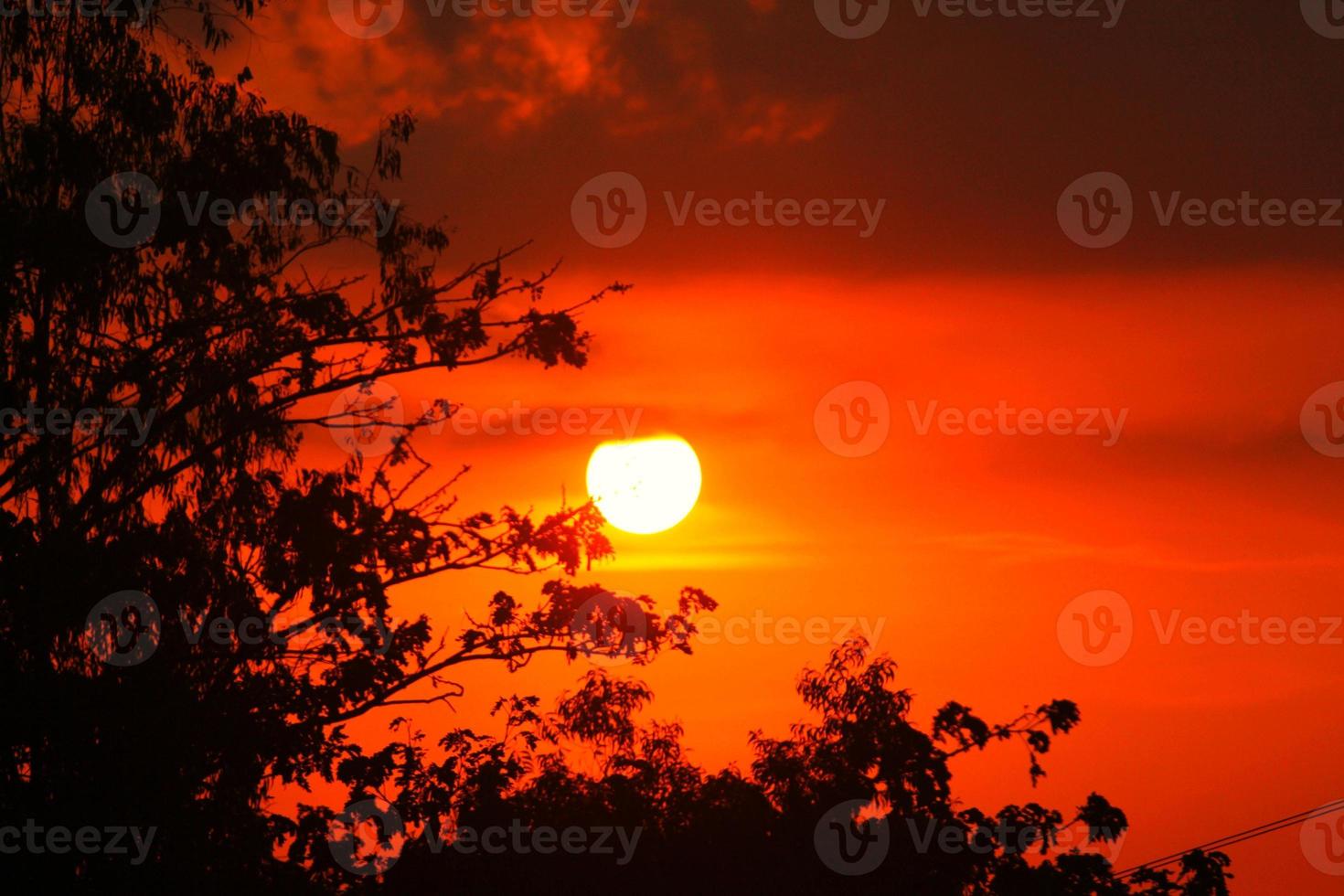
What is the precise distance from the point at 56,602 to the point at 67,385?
2.32 metres

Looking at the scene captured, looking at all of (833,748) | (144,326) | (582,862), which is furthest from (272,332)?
(833,748)

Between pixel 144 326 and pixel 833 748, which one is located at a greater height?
pixel 144 326

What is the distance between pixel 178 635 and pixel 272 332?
11.0ft

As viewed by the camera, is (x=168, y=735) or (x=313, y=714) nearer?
(x=168, y=735)

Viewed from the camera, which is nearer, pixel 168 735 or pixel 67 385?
pixel 168 735

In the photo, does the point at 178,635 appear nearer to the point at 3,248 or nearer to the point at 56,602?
the point at 56,602

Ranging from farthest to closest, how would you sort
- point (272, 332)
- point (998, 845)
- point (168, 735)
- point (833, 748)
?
point (833, 748) < point (998, 845) < point (272, 332) < point (168, 735)

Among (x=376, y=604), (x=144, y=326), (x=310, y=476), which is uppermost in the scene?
(x=144, y=326)

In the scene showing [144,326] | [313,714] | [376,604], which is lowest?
[313,714]

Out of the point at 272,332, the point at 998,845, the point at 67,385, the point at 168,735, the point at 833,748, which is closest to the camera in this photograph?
the point at 168,735

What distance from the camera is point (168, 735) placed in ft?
44.4

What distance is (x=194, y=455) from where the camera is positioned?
15250 millimetres

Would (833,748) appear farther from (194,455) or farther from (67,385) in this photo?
(67,385)

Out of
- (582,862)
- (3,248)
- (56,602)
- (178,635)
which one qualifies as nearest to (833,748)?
(582,862)
